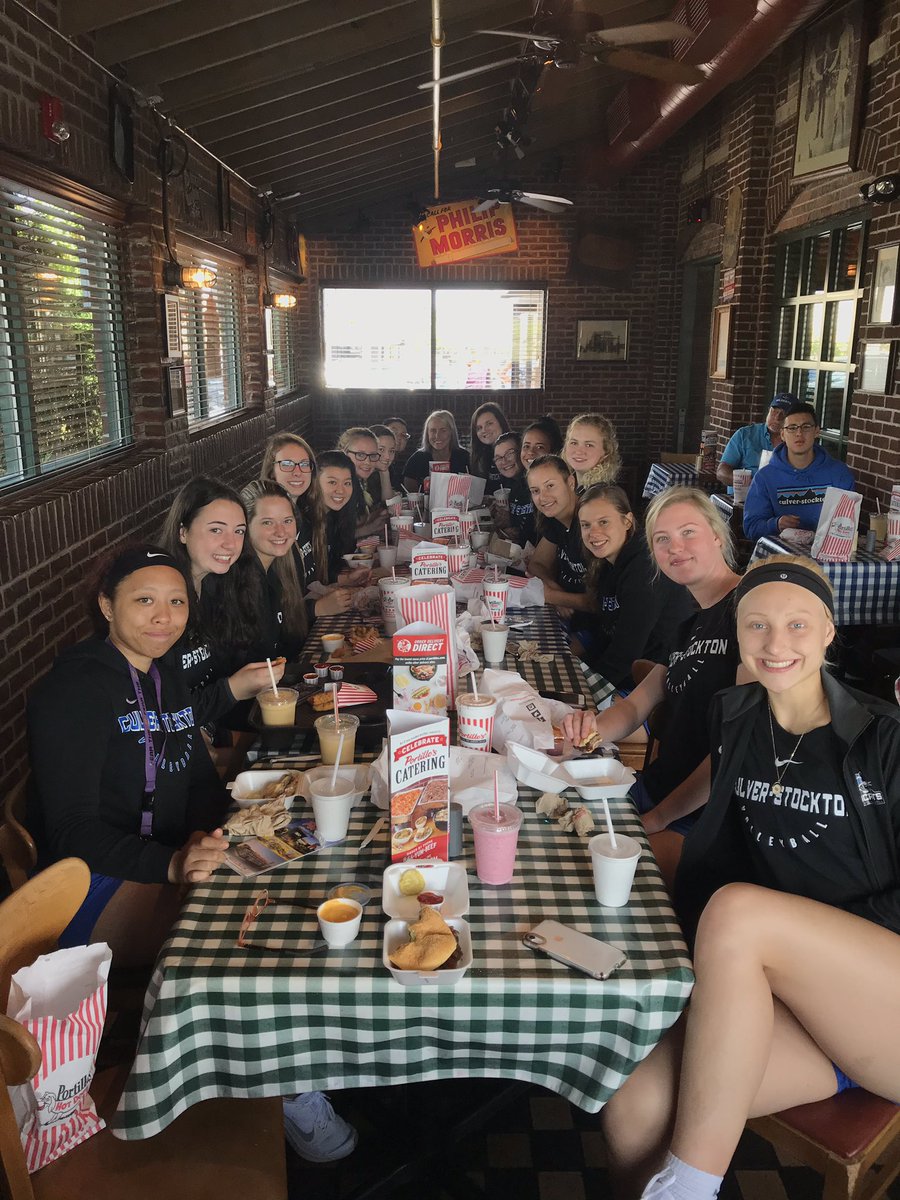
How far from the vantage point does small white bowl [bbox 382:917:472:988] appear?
Answer: 142cm

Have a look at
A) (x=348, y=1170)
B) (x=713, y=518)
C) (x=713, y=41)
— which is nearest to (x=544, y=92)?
(x=713, y=41)

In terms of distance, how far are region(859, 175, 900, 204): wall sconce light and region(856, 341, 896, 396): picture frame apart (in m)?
0.83

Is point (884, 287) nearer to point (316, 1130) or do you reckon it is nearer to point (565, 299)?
point (316, 1130)

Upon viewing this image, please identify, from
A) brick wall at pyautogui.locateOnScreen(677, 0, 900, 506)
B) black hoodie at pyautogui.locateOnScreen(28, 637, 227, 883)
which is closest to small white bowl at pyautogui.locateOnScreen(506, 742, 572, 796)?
black hoodie at pyautogui.locateOnScreen(28, 637, 227, 883)

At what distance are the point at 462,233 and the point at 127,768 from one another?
9.46 meters

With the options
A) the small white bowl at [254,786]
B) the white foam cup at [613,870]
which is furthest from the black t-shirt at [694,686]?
the small white bowl at [254,786]

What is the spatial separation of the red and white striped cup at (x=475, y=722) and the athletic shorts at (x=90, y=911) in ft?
2.84

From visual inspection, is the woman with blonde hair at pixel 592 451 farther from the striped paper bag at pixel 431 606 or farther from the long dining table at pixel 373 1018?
the long dining table at pixel 373 1018

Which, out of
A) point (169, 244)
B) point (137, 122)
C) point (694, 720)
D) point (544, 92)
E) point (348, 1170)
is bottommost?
point (348, 1170)

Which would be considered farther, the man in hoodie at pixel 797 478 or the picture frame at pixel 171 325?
the man in hoodie at pixel 797 478

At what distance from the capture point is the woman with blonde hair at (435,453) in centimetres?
750

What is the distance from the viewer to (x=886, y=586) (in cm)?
430

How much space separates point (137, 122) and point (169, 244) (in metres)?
0.66

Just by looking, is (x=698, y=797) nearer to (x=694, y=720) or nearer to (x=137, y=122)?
(x=694, y=720)
